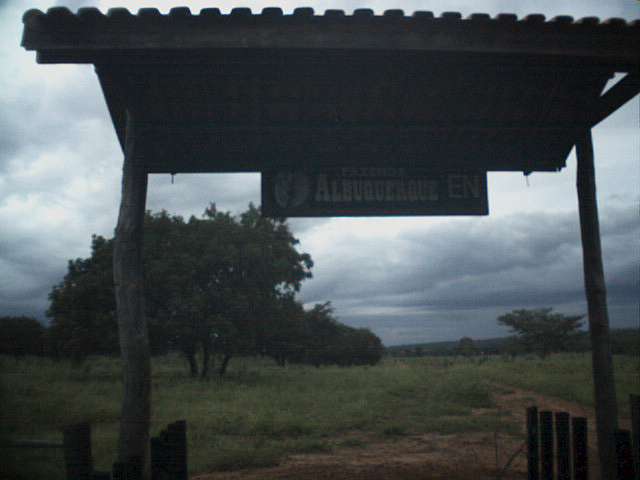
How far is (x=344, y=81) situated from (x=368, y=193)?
1.12m

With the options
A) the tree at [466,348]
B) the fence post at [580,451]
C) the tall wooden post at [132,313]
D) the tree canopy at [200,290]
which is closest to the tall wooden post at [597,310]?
the fence post at [580,451]

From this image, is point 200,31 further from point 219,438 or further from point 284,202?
point 219,438

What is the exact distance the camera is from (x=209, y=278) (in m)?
27.5

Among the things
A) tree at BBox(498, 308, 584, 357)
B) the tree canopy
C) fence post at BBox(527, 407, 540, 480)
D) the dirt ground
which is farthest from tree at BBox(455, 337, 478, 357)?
fence post at BBox(527, 407, 540, 480)

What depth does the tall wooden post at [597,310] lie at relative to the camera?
4730 mm

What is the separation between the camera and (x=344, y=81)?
15.7 feet

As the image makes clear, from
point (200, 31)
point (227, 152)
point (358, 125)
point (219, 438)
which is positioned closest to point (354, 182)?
point (358, 125)

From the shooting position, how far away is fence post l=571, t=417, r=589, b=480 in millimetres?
4094

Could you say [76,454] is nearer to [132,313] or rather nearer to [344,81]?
[132,313]

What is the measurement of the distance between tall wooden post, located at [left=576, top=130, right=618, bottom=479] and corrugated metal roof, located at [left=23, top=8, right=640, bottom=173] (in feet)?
1.51

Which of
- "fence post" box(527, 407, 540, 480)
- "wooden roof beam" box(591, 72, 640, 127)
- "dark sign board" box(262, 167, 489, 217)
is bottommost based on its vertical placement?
"fence post" box(527, 407, 540, 480)

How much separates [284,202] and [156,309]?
22.7m

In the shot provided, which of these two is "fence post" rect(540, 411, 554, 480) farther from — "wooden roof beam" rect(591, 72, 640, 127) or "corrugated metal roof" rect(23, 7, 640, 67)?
"corrugated metal roof" rect(23, 7, 640, 67)

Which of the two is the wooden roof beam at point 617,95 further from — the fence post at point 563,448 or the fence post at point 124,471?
the fence post at point 124,471
